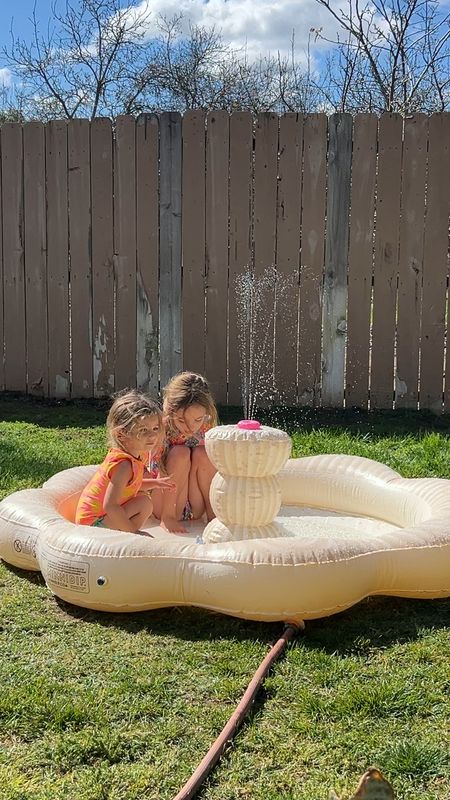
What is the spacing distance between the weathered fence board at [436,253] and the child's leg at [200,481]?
270 centimetres

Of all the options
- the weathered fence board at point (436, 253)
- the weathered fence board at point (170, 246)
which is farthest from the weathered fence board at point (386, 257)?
the weathered fence board at point (170, 246)

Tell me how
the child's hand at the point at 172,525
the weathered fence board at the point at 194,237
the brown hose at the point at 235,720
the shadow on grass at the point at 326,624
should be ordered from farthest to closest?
the weathered fence board at the point at 194,237 < the child's hand at the point at 172,525 < the shadow on grass at the point at 326,624 < the brown hose at the point at 235,720

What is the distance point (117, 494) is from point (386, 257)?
3.53 m

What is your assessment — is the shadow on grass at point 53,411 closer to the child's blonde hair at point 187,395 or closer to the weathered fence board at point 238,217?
the weathered fence board at point 238,217

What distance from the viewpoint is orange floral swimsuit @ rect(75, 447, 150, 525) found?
11.7 ft

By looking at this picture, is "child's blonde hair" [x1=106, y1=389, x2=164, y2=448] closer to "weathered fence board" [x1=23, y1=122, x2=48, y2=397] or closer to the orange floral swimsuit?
the orange floral swimsuit

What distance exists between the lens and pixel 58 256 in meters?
6.83

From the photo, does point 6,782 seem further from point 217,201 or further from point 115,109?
point 115,109

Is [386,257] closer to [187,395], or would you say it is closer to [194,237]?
[194,237]

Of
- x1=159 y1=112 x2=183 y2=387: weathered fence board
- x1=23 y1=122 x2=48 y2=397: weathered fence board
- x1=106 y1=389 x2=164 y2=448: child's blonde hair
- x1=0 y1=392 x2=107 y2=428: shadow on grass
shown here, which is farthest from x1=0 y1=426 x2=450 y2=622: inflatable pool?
x1=23 y1=122 x2=48 y2=397: weathered fence board

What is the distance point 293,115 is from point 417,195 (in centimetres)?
111

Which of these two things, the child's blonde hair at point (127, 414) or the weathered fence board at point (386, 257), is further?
the weathered fence board at point (386, 257)

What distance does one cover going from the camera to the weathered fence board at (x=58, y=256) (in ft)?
22.1

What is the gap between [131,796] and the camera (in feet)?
6.46
